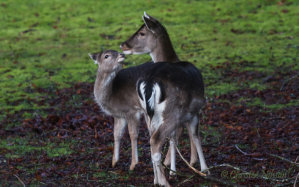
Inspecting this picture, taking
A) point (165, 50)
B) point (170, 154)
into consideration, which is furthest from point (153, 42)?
point (170, 154)

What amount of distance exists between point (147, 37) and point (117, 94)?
1.47 m

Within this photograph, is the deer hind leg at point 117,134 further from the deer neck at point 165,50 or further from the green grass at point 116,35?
the green grass at point 116,35

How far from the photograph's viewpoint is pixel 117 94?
7859 millimetres

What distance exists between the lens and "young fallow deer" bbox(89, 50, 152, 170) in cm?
774

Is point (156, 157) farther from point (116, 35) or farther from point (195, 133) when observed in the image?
point (116, 35)

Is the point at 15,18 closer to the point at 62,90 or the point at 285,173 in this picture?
the point at 62,90

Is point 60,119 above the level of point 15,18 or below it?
below

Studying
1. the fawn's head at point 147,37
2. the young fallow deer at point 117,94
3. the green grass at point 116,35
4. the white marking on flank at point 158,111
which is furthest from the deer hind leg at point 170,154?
the green grass at point 116,35

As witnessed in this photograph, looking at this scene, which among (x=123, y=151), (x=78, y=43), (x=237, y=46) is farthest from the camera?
(x=78, y=43)

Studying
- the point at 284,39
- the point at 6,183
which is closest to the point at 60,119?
the point at 6,183

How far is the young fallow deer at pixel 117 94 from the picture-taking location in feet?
25.4

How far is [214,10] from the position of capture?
2000cm

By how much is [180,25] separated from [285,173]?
40.6ft

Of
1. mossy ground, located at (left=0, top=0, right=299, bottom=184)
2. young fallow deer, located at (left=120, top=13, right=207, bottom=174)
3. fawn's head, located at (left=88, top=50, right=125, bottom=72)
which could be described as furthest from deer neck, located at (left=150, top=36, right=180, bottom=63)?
mossy ground, located at (left=0, top=0, right=299, bottom=184)
